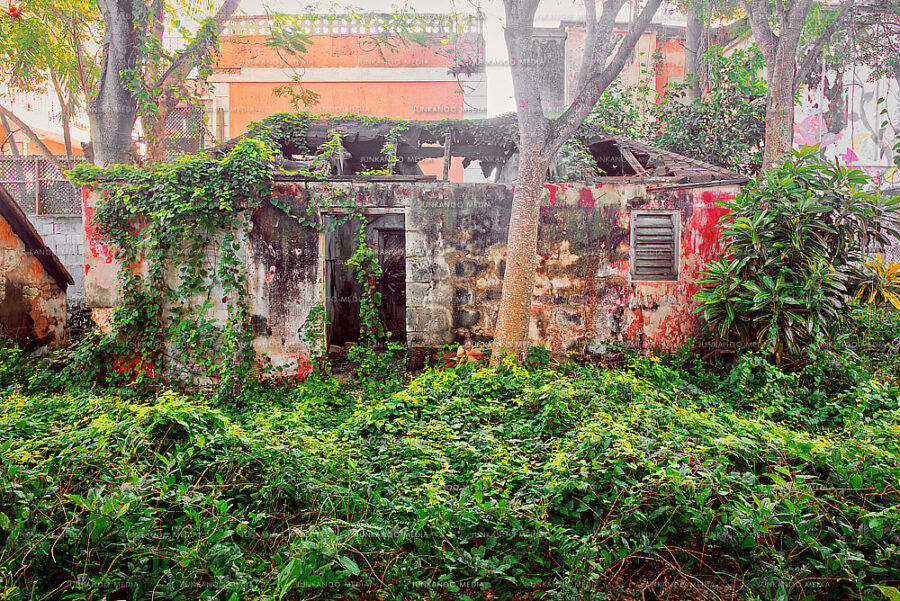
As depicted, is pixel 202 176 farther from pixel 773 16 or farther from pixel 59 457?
pixel 773 16

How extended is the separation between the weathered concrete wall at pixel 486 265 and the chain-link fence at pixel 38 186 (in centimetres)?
583

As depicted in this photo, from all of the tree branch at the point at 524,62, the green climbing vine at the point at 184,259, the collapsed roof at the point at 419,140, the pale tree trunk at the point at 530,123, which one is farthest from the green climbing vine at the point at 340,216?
the tree branch at the point at 524,62

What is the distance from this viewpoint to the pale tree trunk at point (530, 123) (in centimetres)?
600

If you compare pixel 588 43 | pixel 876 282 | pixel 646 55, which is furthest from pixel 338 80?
pixel 876 282

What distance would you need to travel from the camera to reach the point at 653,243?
22.7ft

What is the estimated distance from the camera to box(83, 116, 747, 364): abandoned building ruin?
6.79 meters

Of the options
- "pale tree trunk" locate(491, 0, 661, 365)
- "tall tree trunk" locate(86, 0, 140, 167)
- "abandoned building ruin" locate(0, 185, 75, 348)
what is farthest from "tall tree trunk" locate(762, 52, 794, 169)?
"abandoned building ruin" locate(0, 185, 75, 348)

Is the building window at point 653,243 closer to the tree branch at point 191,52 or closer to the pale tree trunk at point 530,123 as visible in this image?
the pale tree trunk at point 530,123

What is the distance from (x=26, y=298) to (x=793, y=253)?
35.4 ft

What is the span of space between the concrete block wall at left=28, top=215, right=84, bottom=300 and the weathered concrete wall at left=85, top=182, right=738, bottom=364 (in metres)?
5.59

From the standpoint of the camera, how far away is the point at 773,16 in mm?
9852

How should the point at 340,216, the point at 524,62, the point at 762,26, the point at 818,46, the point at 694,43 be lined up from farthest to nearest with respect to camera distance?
the point at 694,43
the point at 818,46
the point at 762,26
the point at 340,216
the point at 524,62

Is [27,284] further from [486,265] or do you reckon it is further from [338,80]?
[338,80]

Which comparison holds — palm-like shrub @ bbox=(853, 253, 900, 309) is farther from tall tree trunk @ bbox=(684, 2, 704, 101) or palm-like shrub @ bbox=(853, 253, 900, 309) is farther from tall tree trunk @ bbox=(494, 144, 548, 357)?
tall tree trunk @ bbox=(684, 2, 704, 101)
